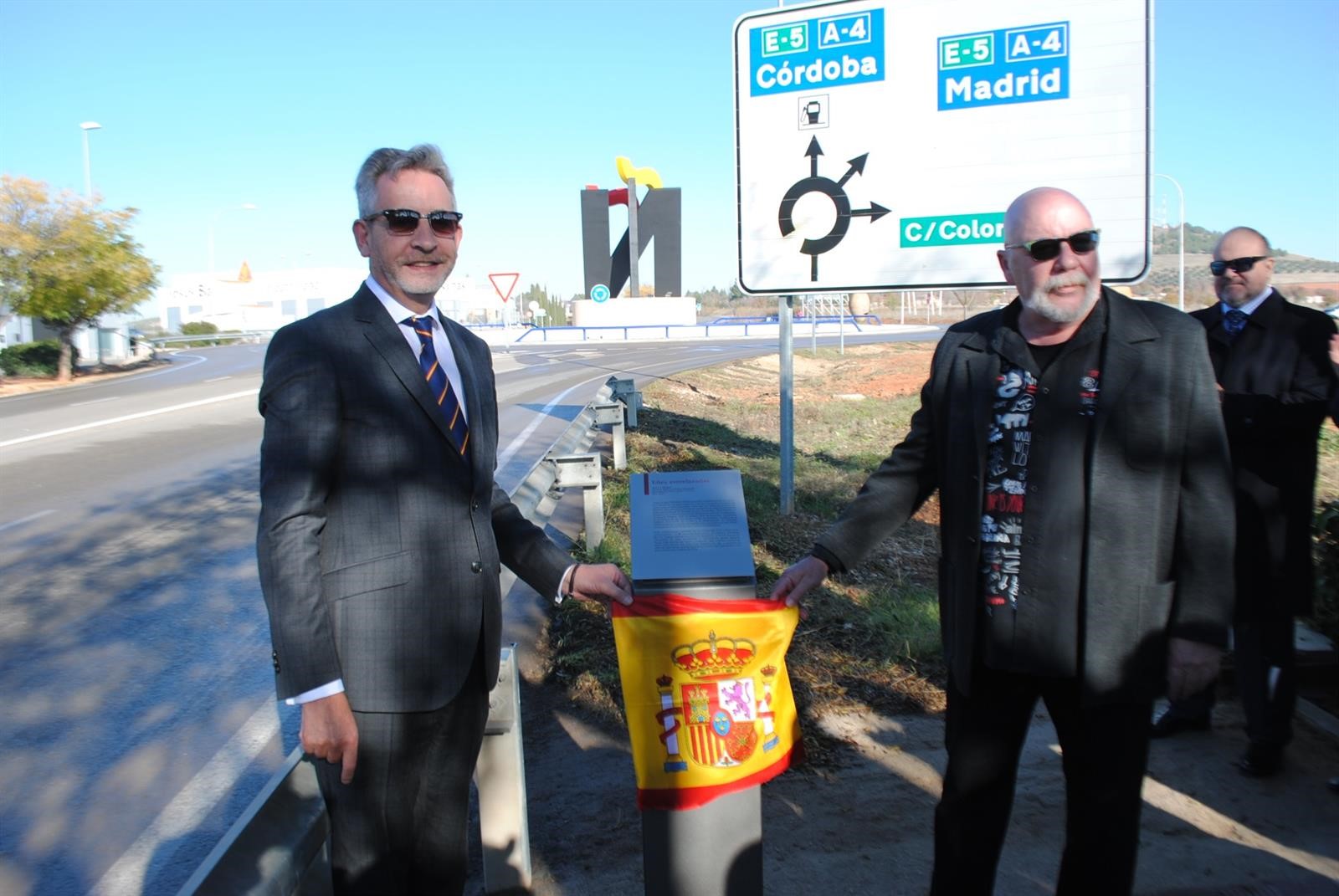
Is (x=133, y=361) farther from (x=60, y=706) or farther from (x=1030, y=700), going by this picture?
(x=1030, y=700)

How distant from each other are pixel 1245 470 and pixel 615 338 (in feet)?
161

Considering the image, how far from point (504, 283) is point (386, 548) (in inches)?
1124

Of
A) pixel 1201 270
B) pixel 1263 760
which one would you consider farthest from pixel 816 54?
pixel 1201 270

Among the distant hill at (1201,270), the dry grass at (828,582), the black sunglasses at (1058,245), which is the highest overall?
the distant hill at (1201,270)

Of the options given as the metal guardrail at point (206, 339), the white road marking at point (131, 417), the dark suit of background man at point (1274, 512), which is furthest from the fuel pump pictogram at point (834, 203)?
the metal guardrail at point (206, 339)

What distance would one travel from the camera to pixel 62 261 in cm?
2769

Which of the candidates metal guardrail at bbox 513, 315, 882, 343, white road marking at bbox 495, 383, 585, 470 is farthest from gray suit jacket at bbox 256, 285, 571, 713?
metal guardrail at bbox 513, 315, 882, 343

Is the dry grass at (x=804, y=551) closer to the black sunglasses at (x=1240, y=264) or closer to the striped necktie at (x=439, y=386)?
the black sunglasses at (x=1240, y=264)

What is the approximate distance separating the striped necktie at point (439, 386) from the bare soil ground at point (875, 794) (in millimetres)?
1634

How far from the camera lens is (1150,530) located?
7.87 ft

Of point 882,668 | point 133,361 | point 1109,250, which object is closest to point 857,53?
point 1109,250

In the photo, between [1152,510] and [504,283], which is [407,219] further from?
[504,283]

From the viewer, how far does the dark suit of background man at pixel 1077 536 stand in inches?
94.3

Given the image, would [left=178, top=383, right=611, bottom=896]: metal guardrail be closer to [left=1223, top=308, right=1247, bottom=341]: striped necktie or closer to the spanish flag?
the spanish flag
